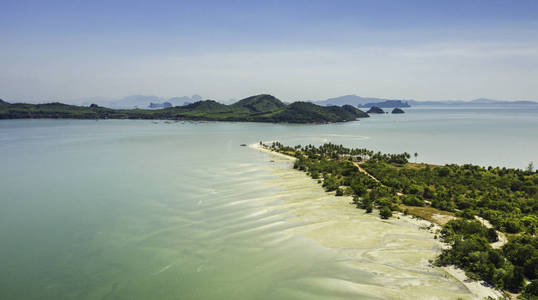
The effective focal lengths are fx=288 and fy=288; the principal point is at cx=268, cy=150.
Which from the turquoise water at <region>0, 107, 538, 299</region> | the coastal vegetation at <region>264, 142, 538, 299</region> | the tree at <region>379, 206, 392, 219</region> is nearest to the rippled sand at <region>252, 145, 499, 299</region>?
the turquoise water at <region>0, 107, 538, 299</region>

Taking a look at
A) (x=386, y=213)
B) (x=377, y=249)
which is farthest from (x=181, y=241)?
(x=386, y=213)

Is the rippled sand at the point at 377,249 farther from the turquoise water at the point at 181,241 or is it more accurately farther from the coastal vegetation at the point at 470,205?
the coastal vegetation at the point at 470,205

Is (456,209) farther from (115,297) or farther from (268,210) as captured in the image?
(115,297)

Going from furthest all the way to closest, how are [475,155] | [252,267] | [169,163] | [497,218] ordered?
[475,155], [169,163], [497,218], [252,267]

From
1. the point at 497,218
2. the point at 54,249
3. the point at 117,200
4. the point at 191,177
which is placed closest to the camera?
the point at 54,249

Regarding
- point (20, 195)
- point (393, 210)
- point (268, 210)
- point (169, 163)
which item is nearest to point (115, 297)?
point (268, 210)

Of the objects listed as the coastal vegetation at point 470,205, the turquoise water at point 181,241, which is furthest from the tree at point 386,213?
the turquoise water at point 181,241

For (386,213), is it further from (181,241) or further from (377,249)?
(181,241)
